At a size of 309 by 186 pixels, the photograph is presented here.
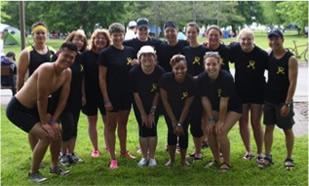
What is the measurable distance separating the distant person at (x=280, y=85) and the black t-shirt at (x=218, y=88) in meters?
0.49

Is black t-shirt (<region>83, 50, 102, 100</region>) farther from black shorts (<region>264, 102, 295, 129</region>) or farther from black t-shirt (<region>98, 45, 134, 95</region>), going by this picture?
black shorts (<region>264, 102, 295, 129</region>)

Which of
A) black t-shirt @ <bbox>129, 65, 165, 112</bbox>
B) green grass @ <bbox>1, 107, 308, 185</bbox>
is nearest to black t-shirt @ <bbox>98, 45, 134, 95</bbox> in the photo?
black t-shirt @ <bbox>129, 65, 165, 112</bbox>

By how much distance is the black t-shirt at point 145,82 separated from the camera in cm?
548

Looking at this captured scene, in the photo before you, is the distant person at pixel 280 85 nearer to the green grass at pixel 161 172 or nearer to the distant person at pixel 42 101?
the green grass at pixel 161 172

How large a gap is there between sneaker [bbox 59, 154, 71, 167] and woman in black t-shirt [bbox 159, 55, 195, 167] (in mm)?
1604

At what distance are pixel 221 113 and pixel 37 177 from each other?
2604 mm

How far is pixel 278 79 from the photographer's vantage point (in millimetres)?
5422

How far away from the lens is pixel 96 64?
5.81 metres

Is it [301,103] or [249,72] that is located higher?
[249,72]

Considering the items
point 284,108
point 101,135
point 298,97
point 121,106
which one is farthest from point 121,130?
point 298,97

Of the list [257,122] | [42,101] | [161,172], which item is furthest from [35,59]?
[257,122]

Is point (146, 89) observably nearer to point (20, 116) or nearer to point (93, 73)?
point (93, 73)

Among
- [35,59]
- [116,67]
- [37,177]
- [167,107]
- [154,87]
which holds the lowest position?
[37,177]

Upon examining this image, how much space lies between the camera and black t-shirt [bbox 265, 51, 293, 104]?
536cm
